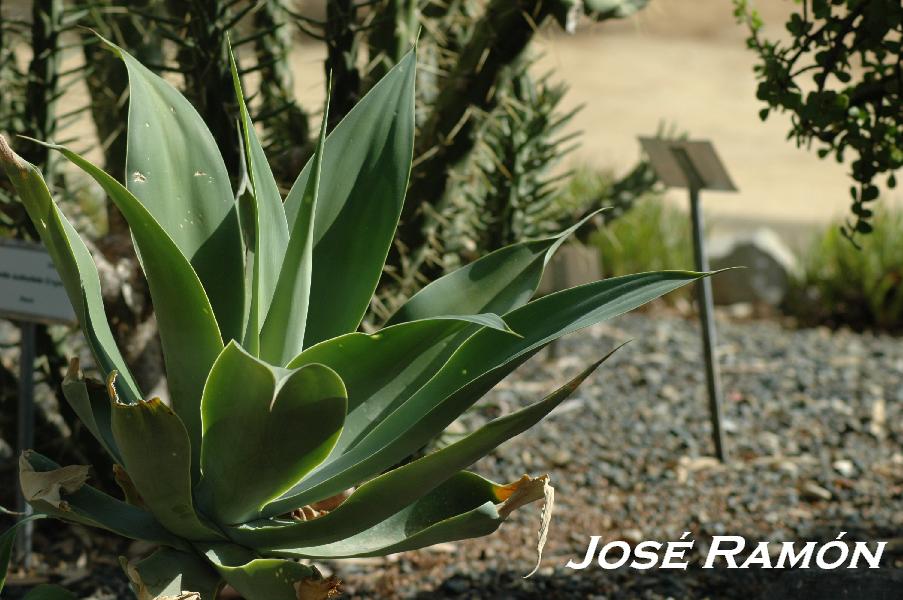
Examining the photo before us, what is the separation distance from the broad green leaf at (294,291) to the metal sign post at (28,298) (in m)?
0.99

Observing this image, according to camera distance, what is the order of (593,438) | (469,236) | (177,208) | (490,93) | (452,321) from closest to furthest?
(452,321)
(177,208)
(490,93)
(469,236)
(593,438)

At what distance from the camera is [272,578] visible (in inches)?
51.6

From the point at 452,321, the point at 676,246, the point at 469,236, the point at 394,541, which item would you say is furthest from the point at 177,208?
the point at 676,246

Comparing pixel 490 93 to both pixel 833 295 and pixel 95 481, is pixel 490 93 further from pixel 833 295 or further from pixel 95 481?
pixel 833 295

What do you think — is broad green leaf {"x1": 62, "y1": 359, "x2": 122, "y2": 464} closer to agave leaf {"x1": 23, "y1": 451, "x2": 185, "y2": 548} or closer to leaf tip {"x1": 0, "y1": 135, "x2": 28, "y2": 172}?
agave leaf {"x1": 23, "y1": 451, "x2": 185, "y2": 548}

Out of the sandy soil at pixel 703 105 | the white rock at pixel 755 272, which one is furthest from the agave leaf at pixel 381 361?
the sandy soil at pixel 703 105

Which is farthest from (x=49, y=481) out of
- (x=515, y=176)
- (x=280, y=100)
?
(x=515, y=176)

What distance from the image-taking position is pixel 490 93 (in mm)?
2459

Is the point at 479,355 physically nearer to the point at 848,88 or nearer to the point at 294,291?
the point at 294,291

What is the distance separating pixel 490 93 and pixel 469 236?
37.5 inches

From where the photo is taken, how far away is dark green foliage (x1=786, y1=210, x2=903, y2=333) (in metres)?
5.48

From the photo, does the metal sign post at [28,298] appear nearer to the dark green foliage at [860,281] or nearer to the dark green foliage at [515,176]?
the dark green foliage at [515,176]

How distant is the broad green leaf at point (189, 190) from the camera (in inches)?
59.0

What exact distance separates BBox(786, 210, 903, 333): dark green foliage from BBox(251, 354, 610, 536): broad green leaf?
4.51m
